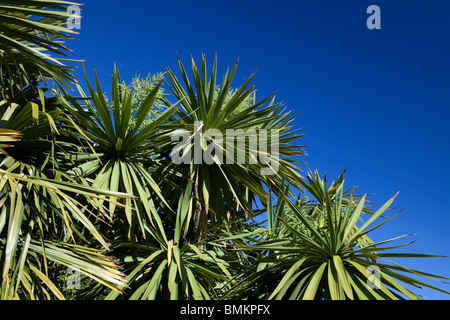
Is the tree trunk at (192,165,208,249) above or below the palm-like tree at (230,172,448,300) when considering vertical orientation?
above

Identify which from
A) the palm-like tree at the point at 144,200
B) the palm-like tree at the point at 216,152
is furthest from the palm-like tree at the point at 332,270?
the palm-like tree at the point at 216,152

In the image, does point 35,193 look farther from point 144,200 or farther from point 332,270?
point 332,270

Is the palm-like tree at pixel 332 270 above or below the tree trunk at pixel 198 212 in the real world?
below

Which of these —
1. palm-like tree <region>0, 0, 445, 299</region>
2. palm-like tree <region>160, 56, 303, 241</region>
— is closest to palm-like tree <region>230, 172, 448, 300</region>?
palm-like tree <region>0, 0, 445, 299</region>

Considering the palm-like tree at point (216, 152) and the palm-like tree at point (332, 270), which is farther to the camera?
the palm-like tree at point (216, 152)

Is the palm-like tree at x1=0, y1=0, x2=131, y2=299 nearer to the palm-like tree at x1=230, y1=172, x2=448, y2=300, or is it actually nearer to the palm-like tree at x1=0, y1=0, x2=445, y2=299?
the palm-like tree at x1=0, y1=0, x2=445, y2=299

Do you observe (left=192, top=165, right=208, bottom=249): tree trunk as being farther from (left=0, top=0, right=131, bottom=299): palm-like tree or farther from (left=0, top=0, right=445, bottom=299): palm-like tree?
A: (left=0, top=0, right=131, bottom=299): palm-like tree

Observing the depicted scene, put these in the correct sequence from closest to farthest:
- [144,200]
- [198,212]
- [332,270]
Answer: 1. [332,270]
2. [144,200]
3. [198,212]

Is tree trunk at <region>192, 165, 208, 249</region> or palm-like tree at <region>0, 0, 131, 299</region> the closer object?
palm-like tree at <region>0, 0, 131, 299</region>

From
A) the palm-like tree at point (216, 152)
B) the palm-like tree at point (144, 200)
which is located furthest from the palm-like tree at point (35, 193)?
the palm-like tree at point (216, 152)

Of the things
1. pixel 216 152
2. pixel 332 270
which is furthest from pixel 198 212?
pixel 332 270

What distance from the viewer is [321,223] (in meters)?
3.55

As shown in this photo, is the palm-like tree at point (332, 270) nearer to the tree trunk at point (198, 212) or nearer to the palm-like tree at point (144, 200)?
the palm-like tree at point (144, 200)
